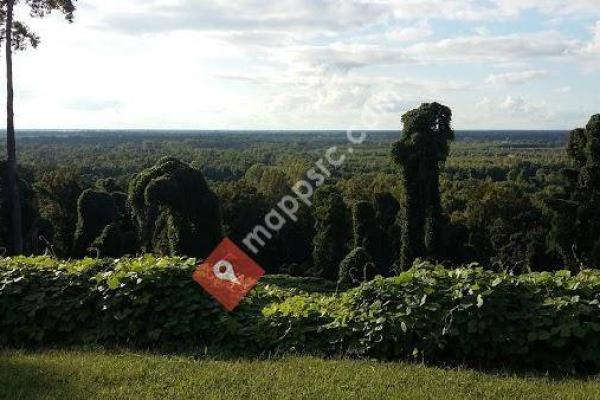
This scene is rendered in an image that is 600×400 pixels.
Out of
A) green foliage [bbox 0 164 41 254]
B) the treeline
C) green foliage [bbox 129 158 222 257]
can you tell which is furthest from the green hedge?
green foliage [bbox 0 164 41 254]

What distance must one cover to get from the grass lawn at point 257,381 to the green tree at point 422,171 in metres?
20.0

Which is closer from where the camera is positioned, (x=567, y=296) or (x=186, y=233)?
(x=567, y=296)

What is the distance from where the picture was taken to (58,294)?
20.4ft

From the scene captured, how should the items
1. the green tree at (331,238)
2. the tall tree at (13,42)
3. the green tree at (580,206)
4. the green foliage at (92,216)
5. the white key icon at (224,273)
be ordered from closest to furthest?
the white key icon at (224,273) < the tall tree at (13,42) < the green tree at (580,206) < the green foliage at (92,216) < the green tree at (331,238)

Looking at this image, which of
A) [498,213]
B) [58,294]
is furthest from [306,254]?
[58,294]

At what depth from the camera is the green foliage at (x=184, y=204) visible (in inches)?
627

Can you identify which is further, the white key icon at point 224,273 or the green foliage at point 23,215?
the green foliage at point 23,215

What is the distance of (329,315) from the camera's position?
5.80 metres

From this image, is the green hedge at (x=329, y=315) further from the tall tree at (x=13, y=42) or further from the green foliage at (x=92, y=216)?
the green foliage at (x=92, y=216)

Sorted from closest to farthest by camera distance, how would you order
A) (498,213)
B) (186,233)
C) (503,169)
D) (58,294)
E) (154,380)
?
(154,380), (58,294), (186,233), (498,213), (503,169)

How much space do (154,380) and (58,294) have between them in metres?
2.08

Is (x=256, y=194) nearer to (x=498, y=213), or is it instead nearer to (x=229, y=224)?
(x=229, y=224)

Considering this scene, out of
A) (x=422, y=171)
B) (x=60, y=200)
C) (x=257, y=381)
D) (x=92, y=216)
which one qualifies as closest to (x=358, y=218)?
(x=422, y=171)

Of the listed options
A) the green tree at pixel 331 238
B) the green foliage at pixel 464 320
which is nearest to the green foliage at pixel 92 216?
the green tree at pixel 331 238
